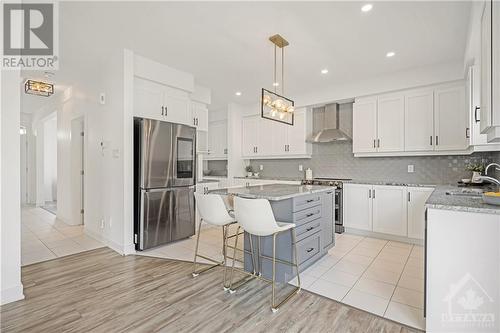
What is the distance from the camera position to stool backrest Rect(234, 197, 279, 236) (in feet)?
6.86

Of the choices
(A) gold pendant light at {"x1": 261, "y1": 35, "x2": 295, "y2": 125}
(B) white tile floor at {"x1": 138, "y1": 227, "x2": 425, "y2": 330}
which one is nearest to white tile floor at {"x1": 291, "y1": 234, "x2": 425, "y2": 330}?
(B) white tile floor at {"x1": 138, "y1": 227, "x2": 425, "y2": 330}

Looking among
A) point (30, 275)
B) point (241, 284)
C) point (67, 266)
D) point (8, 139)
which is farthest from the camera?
point (67, 266)

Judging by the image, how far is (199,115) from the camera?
4922 mm

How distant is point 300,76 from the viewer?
4328 mm

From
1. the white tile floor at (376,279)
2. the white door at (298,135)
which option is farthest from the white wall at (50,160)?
the white tile floor at (376,279)

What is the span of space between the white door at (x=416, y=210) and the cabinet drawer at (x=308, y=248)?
72.5 inches

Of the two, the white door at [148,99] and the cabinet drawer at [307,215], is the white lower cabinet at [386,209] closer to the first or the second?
the cabinet drawer at [307,215]

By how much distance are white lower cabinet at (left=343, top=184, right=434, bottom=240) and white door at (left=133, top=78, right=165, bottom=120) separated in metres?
3.47

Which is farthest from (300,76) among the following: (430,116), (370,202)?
(370,202)

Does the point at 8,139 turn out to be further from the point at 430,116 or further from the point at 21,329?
the point at 430,116

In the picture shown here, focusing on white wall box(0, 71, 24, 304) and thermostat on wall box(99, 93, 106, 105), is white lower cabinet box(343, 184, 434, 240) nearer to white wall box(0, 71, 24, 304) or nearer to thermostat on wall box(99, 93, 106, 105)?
thermostat on wall box(99, 93, 106, 105)

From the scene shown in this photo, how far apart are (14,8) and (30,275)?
2.66 m

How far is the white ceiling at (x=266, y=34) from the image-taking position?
2482 millimetres

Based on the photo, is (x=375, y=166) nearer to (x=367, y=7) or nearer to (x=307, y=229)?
(x=307, y=229)
